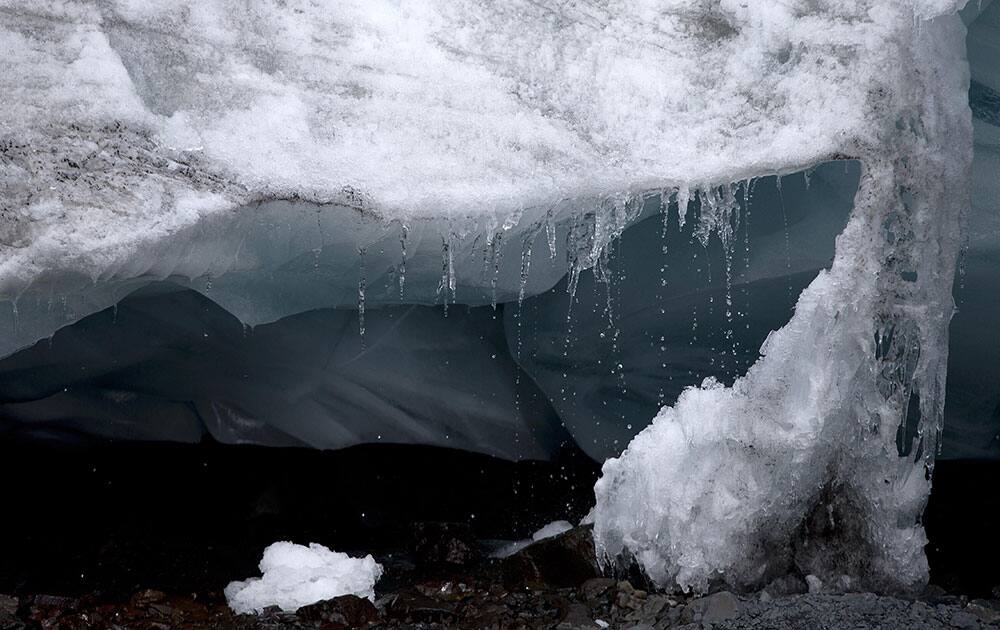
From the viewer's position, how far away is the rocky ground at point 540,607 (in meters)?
3.26

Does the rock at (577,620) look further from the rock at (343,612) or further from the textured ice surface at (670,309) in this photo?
the textured ice surface at (670,309)

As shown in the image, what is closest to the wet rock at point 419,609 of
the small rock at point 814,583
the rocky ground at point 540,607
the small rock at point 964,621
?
the rocky ground at point 540,607

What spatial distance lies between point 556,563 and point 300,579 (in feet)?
3.47

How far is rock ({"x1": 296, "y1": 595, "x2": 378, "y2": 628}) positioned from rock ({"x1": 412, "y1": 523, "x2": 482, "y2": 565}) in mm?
717

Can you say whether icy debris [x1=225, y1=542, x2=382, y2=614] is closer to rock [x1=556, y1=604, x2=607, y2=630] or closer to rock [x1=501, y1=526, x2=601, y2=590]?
rock [x1=501, y1=526, x2=601, y2=590]

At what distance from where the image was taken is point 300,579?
402 centimetres

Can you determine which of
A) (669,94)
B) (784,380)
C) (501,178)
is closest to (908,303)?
(784,380)

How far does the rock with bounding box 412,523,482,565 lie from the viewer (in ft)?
14.4

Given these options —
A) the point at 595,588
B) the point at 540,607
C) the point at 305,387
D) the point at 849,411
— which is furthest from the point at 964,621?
the point at 305,387

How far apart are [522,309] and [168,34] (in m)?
2.15

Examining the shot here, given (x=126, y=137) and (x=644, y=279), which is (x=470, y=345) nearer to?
(x=644, y=279)

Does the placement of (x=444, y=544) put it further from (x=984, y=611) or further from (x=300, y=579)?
(x=984, y=611)

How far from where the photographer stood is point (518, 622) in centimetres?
352

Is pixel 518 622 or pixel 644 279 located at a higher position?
pixel 644 279
